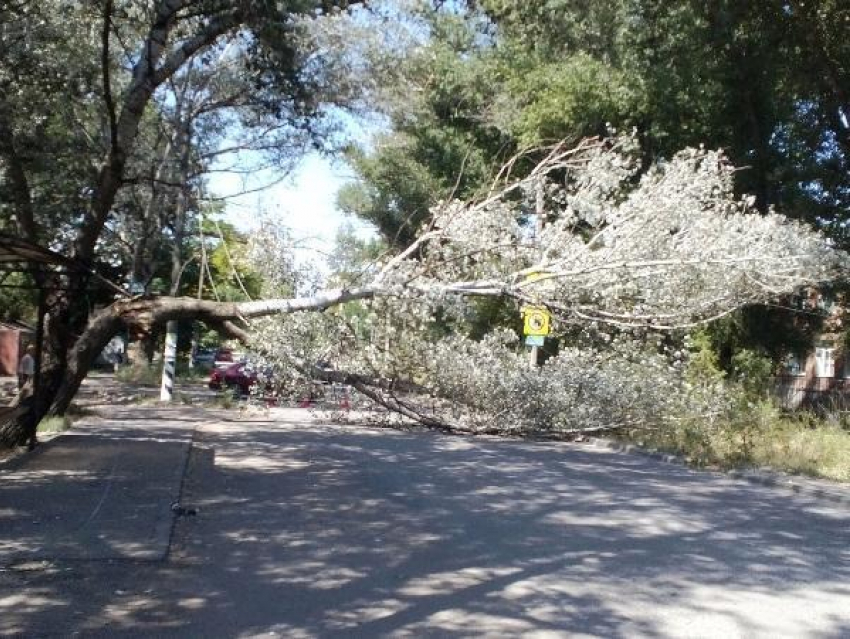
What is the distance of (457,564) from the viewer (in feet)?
26.0

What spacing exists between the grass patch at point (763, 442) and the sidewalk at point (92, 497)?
8751 mm

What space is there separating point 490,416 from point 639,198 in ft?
16.3

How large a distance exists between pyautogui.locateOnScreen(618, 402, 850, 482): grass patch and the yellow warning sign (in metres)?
3.05

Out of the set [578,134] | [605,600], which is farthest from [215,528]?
[578,134]

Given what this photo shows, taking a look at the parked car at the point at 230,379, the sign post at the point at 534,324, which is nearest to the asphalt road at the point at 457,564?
the sign post at the point at 534,324

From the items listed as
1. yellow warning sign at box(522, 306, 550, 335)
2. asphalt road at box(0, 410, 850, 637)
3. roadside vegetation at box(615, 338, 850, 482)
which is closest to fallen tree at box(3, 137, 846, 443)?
yellow warning sign at box(522, 306, 550, 335)

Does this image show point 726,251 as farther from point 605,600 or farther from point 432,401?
point 605,600

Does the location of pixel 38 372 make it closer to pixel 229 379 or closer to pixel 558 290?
pixel 558 290

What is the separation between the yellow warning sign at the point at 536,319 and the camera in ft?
50.3

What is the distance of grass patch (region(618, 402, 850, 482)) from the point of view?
1517 centimetres

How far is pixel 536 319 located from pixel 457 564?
892 cm

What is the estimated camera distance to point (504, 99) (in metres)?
26.5

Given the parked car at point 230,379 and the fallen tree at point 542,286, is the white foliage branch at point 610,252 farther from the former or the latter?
the parked car at point 230,379

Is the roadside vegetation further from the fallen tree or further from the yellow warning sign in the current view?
the yellow warning sign
